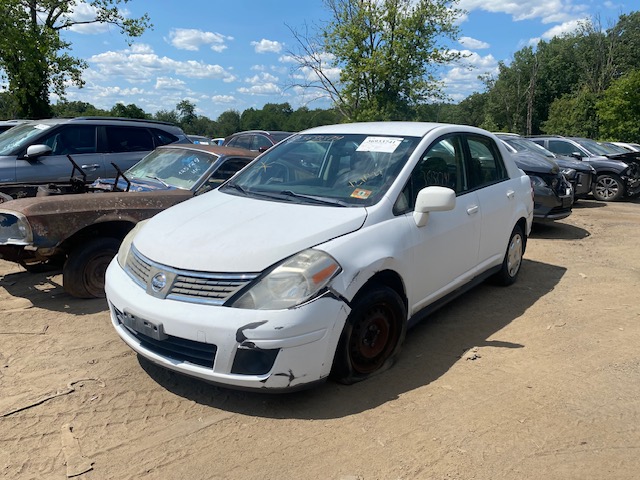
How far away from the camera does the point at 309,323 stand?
2.83 m

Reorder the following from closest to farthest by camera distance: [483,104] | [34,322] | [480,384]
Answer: [480,384] < [34,322] < [483,104]

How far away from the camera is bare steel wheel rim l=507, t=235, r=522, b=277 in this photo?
5.52 m

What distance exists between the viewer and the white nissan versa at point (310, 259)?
284cm

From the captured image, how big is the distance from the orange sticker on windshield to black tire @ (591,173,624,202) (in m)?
12.7

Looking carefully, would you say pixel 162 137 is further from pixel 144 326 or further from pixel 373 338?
pixel 373 338

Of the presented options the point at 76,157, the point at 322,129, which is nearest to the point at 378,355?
the point at 322,129

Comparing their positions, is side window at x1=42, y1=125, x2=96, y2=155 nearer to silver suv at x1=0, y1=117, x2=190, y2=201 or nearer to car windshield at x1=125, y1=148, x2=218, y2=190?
silver suv at x1=0, y1=117, x2=190, y2=201

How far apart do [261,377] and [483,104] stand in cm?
8179

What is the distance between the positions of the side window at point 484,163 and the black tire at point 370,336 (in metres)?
1.76

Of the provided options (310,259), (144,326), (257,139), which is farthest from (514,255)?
(257,139)

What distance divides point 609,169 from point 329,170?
41.1ft

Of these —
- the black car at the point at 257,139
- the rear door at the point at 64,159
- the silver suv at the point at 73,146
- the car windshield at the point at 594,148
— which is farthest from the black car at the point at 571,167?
the rear door at the point at 64,159

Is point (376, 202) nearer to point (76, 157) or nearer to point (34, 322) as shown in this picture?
point (34, 322)

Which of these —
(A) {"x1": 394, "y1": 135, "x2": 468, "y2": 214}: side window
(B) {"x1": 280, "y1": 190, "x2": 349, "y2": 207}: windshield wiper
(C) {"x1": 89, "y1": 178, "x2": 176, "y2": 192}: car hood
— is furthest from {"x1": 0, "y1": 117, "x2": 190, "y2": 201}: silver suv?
(A) {"x1": 394, "y1": 135, "x2": 468, "y2": 214}: side window
